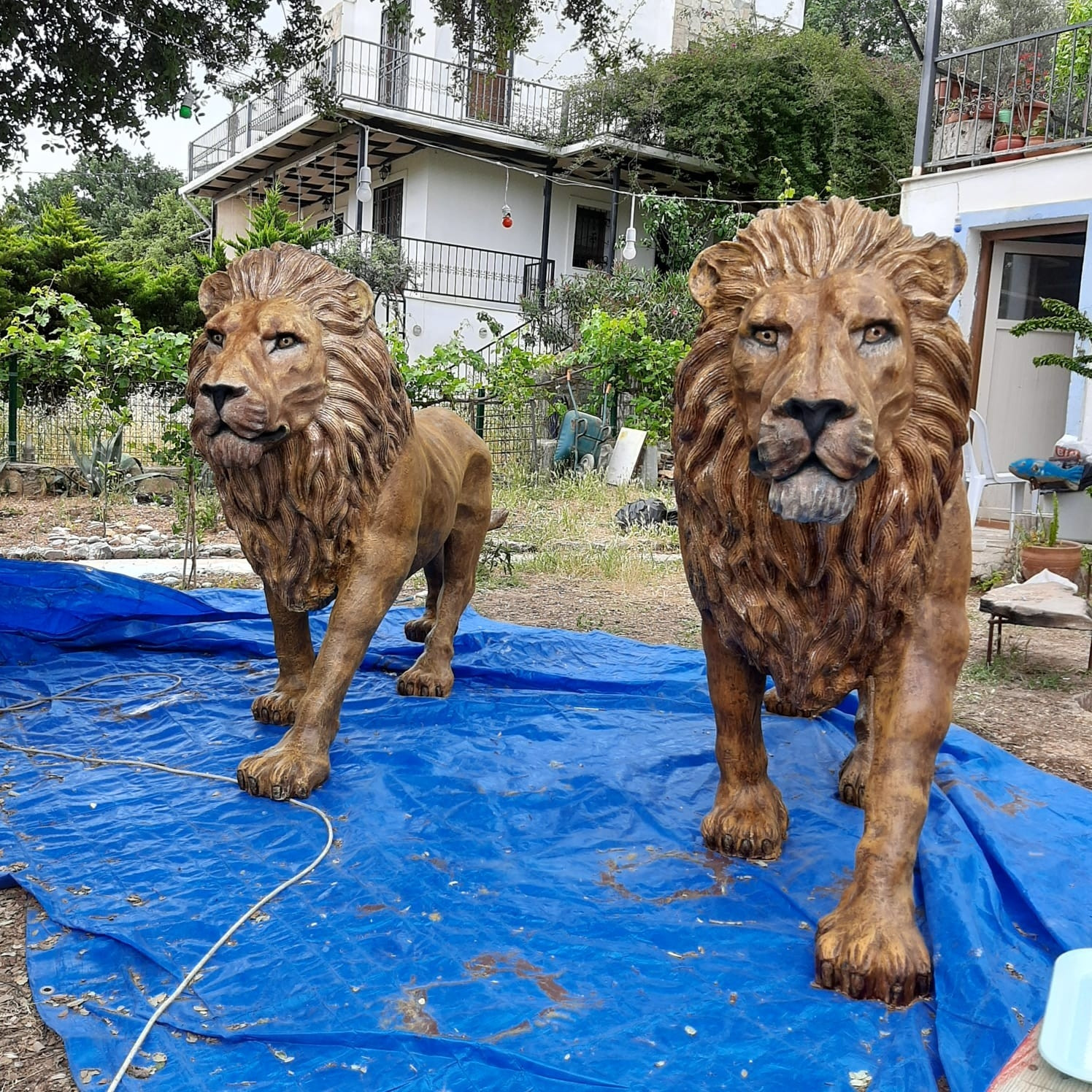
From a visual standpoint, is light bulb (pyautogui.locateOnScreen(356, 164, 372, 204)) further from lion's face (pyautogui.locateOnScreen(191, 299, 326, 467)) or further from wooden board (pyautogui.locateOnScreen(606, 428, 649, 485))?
lion's face (pyautogui.locateOnScreen(191, 299, 326, 467))

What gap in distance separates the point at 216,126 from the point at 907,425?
76.9 feet

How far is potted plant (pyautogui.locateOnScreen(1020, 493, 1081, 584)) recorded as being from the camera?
6.40 m

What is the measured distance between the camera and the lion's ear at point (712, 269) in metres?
2.09

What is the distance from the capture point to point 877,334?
6.21ft

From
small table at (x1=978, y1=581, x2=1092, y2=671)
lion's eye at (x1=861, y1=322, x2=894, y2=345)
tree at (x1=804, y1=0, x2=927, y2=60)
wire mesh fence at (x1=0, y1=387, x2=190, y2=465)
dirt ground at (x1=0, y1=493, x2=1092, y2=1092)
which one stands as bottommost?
dirt ground at (x1=0, y1=493, x2=1092, y2=1092)

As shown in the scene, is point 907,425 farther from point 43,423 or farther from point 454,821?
point 43,423

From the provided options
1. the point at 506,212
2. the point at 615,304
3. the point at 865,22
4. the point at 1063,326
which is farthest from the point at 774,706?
the point at 865,22

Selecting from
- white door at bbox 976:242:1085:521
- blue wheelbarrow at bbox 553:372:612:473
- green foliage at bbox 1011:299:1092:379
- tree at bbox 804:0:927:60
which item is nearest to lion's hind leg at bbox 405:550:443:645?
green foliage at bbox 1011:299:1092:379

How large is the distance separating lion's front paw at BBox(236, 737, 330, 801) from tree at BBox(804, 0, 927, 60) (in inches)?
980

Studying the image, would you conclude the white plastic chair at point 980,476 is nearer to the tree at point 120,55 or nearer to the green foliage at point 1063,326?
the green foliage at point 1063,326

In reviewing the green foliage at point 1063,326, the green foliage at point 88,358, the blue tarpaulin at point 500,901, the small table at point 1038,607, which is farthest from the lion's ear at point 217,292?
the green foliage at point 1063,326

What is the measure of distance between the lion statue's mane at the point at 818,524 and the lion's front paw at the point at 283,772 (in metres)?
1.27

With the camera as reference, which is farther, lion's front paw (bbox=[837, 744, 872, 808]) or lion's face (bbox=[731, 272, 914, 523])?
lion's front paw (bbox=[837, 744, 872, 808])

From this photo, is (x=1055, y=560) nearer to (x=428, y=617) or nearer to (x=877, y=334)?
(x=428, y=617)
